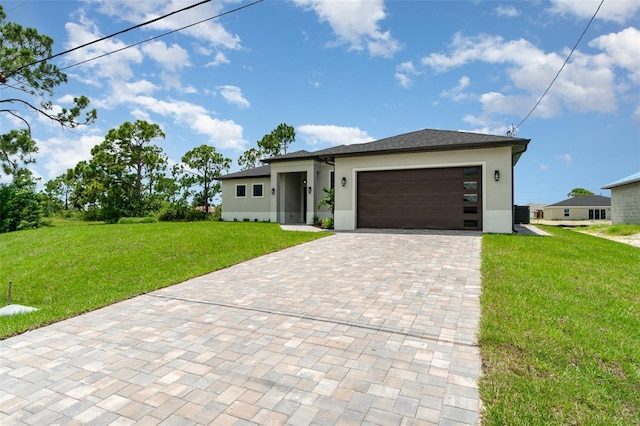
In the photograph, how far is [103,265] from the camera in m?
7.48

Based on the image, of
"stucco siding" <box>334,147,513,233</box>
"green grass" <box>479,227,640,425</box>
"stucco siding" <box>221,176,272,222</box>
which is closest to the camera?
"green grass" <box>479,227,640,425</box>

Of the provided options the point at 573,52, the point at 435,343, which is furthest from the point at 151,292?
the point at 573,52

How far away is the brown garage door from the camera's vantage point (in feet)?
41.7

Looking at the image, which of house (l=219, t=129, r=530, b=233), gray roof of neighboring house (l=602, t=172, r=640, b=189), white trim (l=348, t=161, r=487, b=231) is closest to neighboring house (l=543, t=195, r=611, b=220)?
gray roof of neighboring house (l=602, t=172, r=640, b=189)

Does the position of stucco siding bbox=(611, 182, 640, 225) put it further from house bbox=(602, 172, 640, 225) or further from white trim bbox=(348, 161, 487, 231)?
white trim bbox=(348, 161, 487, 231)

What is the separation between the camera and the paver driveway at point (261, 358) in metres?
2.29

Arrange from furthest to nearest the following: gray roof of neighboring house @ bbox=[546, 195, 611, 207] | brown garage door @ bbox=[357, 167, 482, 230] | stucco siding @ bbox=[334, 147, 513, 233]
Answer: gray roof of neighboring house @ bbox=[546, 195, 611, 207] → brown garage door @ bbox=[357, 167, 482, 230] → stucco siding @ bbox=[334, 147, 513, 233]

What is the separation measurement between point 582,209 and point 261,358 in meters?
57.3

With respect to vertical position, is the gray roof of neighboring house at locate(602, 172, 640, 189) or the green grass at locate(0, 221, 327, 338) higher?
the gray roof of neighboring house at locate(602, 172, 640, 189)

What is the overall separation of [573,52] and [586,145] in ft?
38.7

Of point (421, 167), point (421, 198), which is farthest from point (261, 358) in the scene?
point (421, 167)

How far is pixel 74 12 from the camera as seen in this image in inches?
281

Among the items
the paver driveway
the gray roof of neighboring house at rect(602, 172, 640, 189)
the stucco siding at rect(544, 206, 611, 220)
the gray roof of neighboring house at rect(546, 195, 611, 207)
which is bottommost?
the paver driveway

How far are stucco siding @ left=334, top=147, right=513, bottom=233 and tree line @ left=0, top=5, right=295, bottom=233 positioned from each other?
12.8 m
